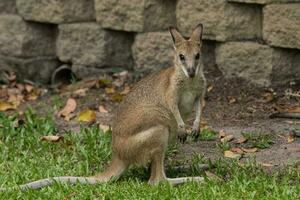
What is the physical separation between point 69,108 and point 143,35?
1185mm

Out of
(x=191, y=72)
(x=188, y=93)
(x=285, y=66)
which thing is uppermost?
(x=191, y=72)

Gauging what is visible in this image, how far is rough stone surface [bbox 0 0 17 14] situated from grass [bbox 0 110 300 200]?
2.17 m

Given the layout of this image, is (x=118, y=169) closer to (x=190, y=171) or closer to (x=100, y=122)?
(x=190, y=171)

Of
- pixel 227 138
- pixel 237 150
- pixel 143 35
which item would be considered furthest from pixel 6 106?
pixel 237 150

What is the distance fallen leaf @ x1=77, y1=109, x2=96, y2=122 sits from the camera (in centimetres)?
820

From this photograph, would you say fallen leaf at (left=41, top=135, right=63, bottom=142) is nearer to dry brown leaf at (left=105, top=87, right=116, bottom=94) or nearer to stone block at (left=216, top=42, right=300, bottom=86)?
dry brown leaf at (left=105, top=87, right=116, bottom=94)

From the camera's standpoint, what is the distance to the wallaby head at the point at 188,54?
255 inches

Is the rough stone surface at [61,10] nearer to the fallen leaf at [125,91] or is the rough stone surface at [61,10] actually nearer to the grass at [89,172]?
the fallen leaf at [125,91]

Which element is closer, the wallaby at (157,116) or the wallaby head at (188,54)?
the wallaby at (157,116)

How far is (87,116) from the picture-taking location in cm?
824

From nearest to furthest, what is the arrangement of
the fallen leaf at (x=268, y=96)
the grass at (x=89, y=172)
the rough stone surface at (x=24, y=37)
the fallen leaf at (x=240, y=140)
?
the grass at (x=89, y=172), the fallen leaf at (x=240, y=140), the fallen leaf at (x=268, y=96), the rough stone surface at (x=24, y=37)

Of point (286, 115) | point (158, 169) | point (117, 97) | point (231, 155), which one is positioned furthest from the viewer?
point (117, 97)

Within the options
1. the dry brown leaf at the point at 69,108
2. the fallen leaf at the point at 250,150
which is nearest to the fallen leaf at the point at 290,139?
the fallen leaf at the point at 250,150

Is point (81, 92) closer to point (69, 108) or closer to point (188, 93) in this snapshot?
point (69, 108)
